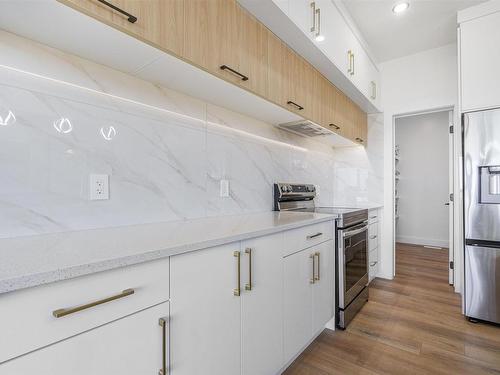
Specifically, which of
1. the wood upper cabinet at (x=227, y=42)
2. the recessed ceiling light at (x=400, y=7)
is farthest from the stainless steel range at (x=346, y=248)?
the recessed ceiling light at (x=400, y=7)

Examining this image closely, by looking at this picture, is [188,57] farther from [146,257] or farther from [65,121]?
[146,257]

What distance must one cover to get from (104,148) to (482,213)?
2626 mm

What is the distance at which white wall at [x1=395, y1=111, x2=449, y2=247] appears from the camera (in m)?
4.83

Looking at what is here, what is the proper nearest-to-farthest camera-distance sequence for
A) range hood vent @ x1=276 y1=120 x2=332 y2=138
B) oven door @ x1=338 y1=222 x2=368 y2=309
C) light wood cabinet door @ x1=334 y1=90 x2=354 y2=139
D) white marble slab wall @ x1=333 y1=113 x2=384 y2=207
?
1. oven door @ x1=338 y1=222 x2=368 y2=309
2. range hood vent @ x1=276 y1=120 x2=332 y2=138
3. light wood cabinet door @ x1=334 y1=90 x2=354 y2=139
4. white marble slab wall @ x1=333 y1=113 x2=384 y2=207

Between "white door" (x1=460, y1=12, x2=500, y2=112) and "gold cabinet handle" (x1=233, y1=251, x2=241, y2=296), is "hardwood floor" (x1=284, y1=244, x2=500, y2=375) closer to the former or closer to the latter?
"gold cabinet handle" (x1=233, y1=251, x2=241, y2=296)

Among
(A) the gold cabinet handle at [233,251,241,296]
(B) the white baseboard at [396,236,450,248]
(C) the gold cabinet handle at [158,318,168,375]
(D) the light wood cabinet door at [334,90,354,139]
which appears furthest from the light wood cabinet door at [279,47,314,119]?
(B) the white baseboard at [396,236,450,248]

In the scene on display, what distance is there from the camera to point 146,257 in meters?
0.78

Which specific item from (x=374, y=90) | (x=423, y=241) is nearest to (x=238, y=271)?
(x=374, y=90)

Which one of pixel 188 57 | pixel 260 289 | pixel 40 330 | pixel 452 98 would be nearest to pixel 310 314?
pixel 260 289

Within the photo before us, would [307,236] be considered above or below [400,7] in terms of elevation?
below

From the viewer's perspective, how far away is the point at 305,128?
7.82 ft

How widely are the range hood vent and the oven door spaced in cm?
89

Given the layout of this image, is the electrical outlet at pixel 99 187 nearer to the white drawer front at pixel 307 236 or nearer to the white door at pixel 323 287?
the white drawer front at pixel 307 236

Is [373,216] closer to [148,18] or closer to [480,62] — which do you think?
[480,62]
